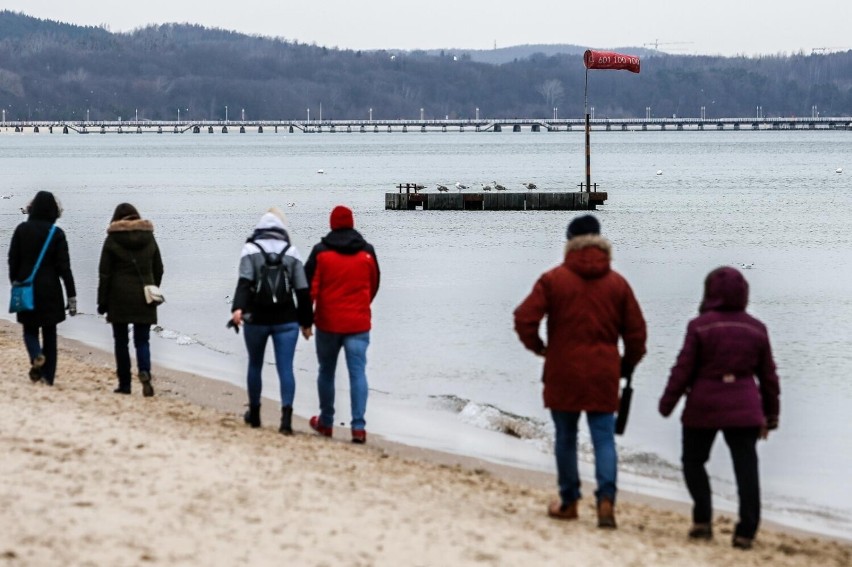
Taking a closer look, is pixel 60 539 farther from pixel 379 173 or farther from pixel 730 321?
pixel 379 173

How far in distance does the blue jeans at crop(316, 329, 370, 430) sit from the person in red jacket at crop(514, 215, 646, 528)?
2.66m

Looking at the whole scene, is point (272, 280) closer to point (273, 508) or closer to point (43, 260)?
point (43, 260)

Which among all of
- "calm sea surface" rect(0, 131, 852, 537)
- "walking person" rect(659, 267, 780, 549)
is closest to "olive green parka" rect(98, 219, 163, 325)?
"calm sea surface" rect(0, 131, 852, 537)

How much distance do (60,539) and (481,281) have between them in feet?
75.4

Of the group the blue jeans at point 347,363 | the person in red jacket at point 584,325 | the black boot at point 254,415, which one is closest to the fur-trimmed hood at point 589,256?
the person in red jacket at point 584,325

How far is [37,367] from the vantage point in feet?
37.7

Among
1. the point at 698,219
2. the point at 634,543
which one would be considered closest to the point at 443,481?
the point at 634,543

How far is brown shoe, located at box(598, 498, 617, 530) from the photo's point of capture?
7594 mm

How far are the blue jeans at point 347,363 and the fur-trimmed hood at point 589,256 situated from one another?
2884mm

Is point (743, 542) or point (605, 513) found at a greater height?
point (605, 513)

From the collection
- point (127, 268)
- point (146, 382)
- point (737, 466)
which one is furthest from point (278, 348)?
point (737, 466)

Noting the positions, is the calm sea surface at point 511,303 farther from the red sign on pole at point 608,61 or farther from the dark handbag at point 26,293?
the red sign on pole at point 608,61

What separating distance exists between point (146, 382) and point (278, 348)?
6.85 feet

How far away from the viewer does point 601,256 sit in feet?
23.6
